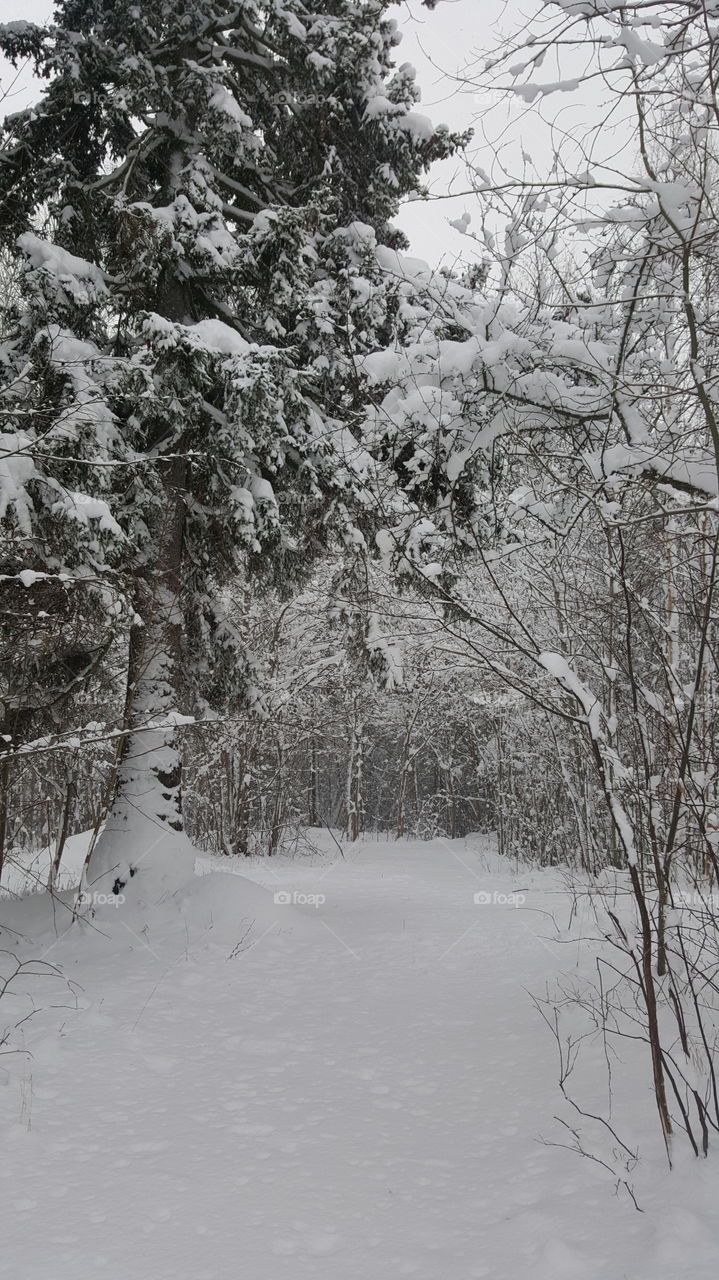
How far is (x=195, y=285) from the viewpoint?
7.68 metres

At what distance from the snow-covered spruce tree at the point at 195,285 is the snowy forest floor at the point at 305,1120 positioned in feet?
5.98

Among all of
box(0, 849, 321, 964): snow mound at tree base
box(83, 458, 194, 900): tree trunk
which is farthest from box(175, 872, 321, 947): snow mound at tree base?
box(83, 458, 194, 900): tree trunk

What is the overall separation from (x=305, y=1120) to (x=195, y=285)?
23.8ft

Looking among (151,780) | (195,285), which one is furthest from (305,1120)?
(195,285)

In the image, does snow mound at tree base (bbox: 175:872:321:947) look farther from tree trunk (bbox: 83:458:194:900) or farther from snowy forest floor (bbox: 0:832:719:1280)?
tree trunk (bbox: 83:458:194:900)

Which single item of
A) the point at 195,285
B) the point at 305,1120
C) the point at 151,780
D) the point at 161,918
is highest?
the point at 195,285

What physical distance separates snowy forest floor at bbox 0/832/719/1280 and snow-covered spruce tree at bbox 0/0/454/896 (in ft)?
5.98

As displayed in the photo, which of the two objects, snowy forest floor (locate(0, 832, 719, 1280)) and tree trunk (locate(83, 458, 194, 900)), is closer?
snowy forest floor (locate(0, 832, 719, 1280))

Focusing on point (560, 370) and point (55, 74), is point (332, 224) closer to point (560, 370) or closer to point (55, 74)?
point (55, 74)

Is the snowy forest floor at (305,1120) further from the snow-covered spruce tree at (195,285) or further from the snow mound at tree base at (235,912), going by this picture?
→ the snow-covered spruce tree at (195,285)

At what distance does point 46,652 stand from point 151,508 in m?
1.57

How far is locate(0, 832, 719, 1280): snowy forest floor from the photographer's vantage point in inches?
100.0

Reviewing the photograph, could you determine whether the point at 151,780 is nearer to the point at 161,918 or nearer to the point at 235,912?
the point at 161,918

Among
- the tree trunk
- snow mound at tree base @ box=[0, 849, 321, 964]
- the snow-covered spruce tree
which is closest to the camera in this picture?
the snow-covered spruce tree
